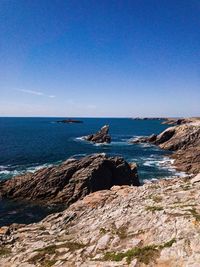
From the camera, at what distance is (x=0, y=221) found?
39.5m

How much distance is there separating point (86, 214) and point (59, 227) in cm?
291

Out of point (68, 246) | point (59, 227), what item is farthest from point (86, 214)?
point (68, 246)

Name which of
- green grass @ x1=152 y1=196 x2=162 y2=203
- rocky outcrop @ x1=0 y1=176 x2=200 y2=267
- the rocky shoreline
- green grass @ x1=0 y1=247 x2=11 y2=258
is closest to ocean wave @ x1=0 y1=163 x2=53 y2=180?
the rocky shoreline

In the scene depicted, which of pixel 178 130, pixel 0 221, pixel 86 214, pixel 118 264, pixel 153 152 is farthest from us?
pixel 178 130

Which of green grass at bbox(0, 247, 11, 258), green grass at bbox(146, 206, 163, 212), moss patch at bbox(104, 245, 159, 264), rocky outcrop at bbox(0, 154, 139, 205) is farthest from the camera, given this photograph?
rocky outcrop at bbox(0, 154, 139, 205)

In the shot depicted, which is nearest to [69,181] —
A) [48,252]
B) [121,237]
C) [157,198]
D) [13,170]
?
[13,170]

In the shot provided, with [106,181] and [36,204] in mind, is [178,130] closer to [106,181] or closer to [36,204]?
[106,181]

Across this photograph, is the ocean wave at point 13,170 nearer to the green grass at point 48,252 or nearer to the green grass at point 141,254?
the green grass at point 48,252

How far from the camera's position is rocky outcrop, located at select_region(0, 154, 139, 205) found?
4900cm

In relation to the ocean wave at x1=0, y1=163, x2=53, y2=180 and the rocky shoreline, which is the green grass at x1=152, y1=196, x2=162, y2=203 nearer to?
the rocky shoreline

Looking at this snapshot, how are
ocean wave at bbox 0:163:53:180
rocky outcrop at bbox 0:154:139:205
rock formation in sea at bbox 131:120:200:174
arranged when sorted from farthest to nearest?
rock formation in sea at bbox 131:120:200:174, ocean wave at bbox 0:163:53:180, rocky outcrop at bbox 0:154:139:205

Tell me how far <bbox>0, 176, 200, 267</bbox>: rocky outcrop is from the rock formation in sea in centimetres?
4984

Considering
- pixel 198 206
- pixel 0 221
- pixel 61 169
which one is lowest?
pixel 0 221

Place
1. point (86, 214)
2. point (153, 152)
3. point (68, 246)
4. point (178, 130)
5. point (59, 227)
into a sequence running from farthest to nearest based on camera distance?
point (178, 130) → point (153, 152) → point (86, 214) → point (59, 227) → point (68, 246)
